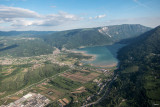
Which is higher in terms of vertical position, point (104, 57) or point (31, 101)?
point (104, 57)

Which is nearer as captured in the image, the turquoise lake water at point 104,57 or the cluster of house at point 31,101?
the cluster of house at point 31,101

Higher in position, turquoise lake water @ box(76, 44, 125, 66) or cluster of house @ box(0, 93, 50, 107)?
turquoise lake water @ box(76, 44, 125, 66)

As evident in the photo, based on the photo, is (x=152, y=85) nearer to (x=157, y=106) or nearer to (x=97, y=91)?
(x=157, y=106)

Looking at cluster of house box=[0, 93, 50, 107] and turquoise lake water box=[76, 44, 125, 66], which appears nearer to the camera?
cluster of house box=[0, 93, 50, 107]

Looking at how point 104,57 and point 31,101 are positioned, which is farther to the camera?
point 104,57

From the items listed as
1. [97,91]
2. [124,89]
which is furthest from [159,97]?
[97,91]

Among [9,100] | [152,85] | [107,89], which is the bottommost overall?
[9,100]

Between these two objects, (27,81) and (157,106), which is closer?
(157,106)

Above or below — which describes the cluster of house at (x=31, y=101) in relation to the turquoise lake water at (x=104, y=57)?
below
